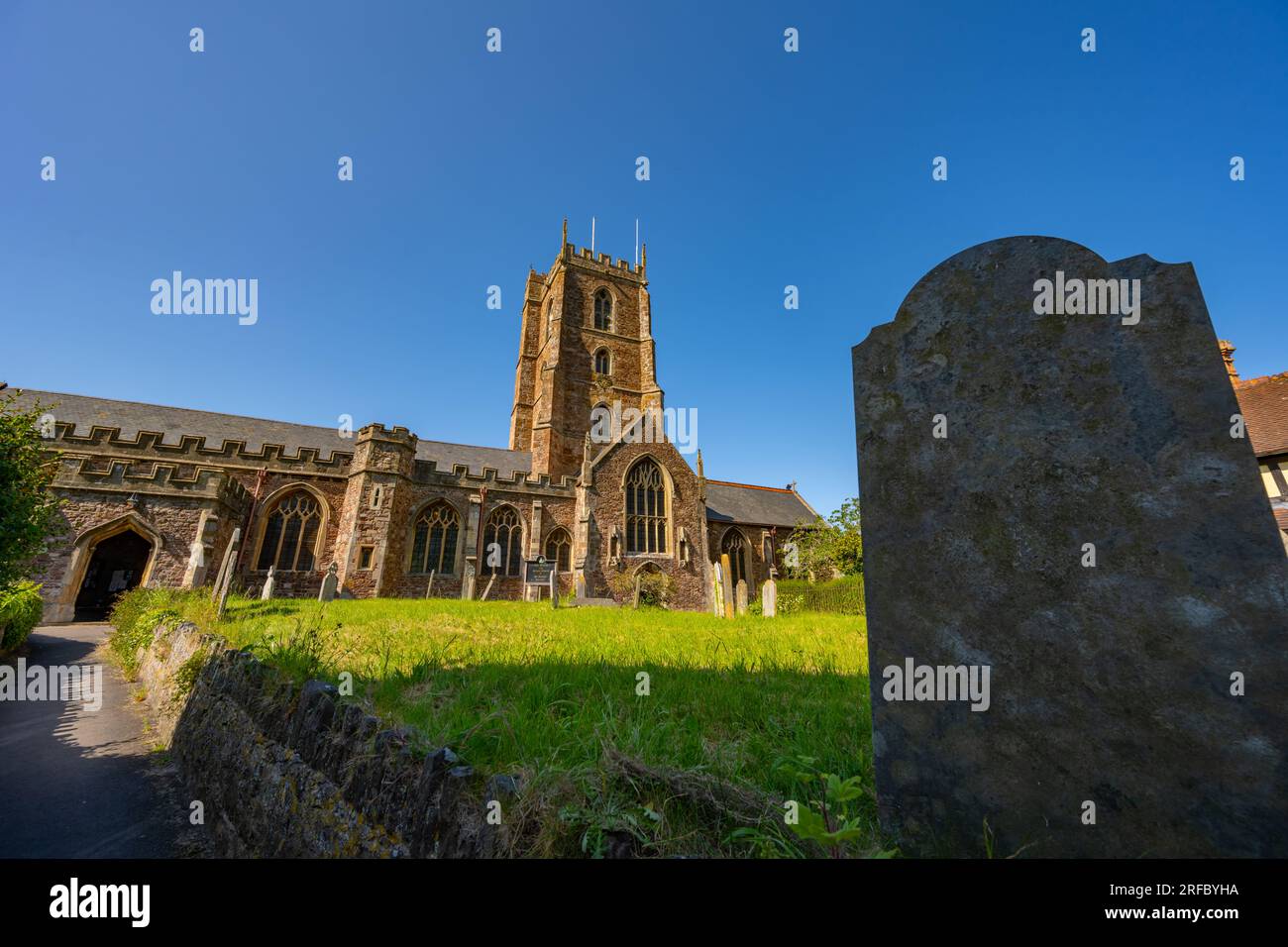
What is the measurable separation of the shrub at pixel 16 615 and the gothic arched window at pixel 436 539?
10.0 m

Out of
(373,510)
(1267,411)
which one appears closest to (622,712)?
(373,510)

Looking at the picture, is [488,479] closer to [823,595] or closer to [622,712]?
[823,595]

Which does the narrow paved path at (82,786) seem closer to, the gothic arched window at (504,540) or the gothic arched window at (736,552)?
the gothic arched window at (504,540)

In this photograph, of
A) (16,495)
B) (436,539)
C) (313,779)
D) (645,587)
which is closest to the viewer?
(313,779)

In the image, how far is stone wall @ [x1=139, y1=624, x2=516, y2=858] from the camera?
2.49 m

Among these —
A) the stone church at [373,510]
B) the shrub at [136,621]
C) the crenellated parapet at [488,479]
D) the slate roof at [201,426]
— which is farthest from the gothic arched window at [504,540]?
the shrub at [136,621]

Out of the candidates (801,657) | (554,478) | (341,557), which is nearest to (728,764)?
(801,657)

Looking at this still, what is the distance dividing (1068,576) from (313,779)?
476cm

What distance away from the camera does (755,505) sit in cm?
3116

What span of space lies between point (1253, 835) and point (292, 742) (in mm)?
5544

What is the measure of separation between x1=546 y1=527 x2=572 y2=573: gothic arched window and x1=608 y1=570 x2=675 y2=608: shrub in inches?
100

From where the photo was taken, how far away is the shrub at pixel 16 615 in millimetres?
9102
